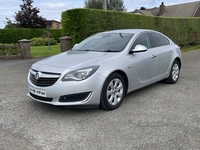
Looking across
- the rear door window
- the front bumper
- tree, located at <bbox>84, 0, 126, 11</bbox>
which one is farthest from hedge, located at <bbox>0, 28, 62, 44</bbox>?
the front bumper

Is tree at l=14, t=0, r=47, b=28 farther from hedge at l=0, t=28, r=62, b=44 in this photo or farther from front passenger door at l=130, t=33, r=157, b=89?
front passenger door at l=130, t=33, r=157, b=89

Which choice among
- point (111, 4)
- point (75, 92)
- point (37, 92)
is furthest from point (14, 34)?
point (75, 92)

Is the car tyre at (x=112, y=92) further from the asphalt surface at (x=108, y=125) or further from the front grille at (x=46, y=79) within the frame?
the front grille at (x=46, y=79)

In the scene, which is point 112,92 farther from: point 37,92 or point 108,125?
point 37,92

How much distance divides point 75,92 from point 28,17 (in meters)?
32.5

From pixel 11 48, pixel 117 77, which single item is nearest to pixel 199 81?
pixel 117 77

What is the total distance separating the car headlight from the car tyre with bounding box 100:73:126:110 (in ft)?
1.21

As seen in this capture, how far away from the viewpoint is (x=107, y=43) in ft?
15.1

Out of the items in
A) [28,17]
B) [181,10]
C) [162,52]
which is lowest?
[162,52]

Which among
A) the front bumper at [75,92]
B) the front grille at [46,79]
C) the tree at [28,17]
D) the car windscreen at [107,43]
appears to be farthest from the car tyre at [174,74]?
the tree at [28,17]

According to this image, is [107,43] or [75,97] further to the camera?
[107,43]

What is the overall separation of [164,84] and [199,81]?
3.62 feet

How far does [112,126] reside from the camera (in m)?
3.24

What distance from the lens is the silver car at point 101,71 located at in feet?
11.2
